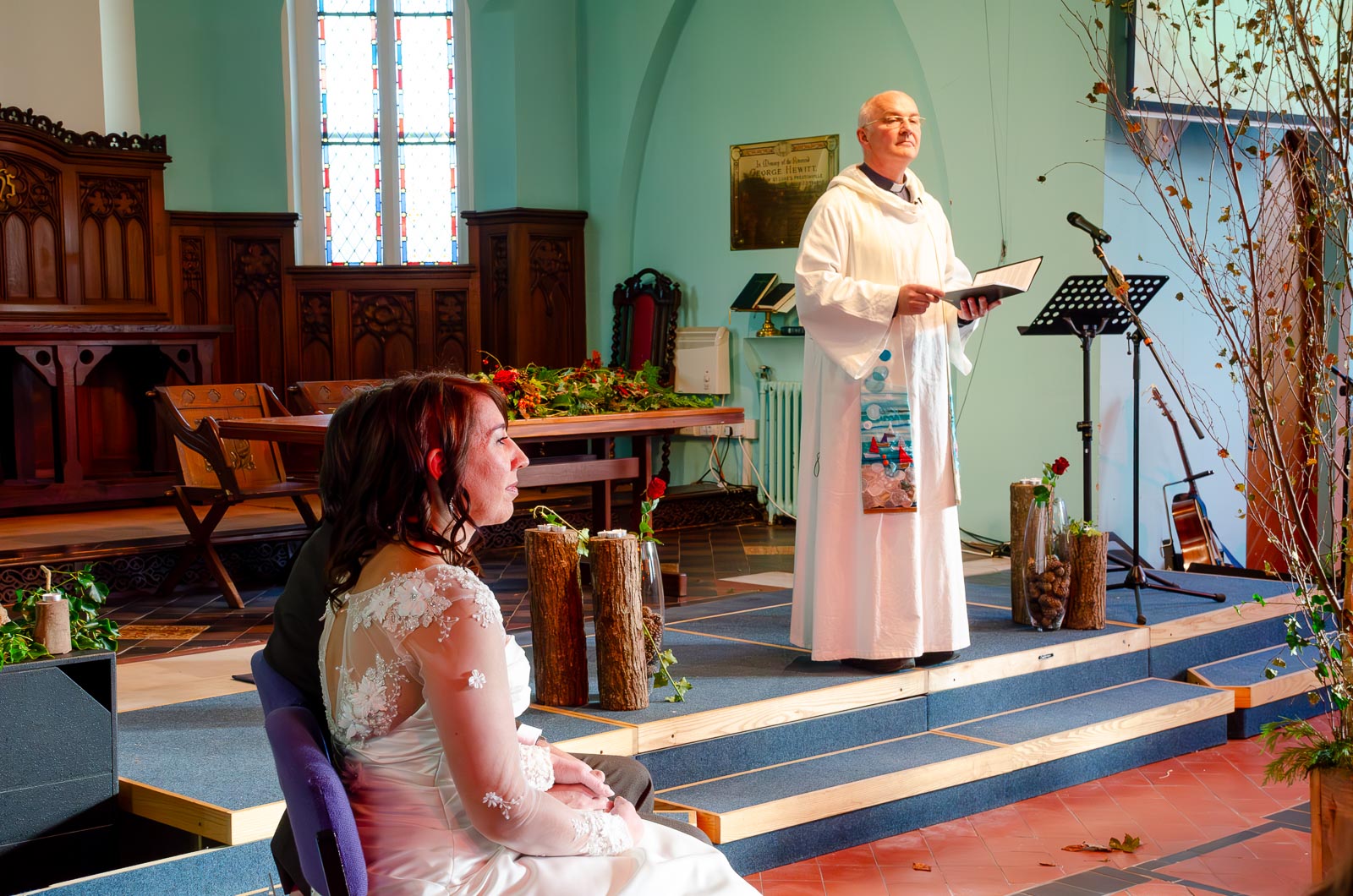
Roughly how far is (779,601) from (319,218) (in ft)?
18.7

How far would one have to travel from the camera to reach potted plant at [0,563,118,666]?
3.14 metres

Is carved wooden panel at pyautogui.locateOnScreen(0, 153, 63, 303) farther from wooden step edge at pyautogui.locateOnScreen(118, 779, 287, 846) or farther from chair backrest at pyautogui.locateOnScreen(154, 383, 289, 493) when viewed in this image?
wooden step edge at pyautogui.locateOnScreen(118, 779, 287, 846)

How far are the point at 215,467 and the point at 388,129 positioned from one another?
4.74 metres

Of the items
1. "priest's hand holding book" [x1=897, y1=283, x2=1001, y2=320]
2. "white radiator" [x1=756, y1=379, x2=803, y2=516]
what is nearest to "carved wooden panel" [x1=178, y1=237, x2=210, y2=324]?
"white radiator" [x1=756, y1=379, x2=803, y2=516]

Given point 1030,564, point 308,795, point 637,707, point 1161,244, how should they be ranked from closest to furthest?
point 308,795, point 637,707, point 1030,564, point 1161,244

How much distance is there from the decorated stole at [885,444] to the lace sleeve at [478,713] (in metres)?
Result: 2.73

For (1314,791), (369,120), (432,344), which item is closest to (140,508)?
(432,344)

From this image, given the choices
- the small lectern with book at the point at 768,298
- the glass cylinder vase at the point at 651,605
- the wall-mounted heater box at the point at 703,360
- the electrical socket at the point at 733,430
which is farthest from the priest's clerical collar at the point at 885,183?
the wall-mounted heater box at the point at 703,360

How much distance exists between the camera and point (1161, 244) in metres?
7.60

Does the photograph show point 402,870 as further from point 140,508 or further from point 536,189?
point 536,189

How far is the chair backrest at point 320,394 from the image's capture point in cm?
750

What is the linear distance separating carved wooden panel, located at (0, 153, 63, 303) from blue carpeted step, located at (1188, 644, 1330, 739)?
6930mm

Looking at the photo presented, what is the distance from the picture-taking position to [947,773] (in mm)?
4238

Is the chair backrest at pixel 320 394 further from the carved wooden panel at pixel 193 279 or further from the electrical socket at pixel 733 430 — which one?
the electrical socket at pixel 733 430
